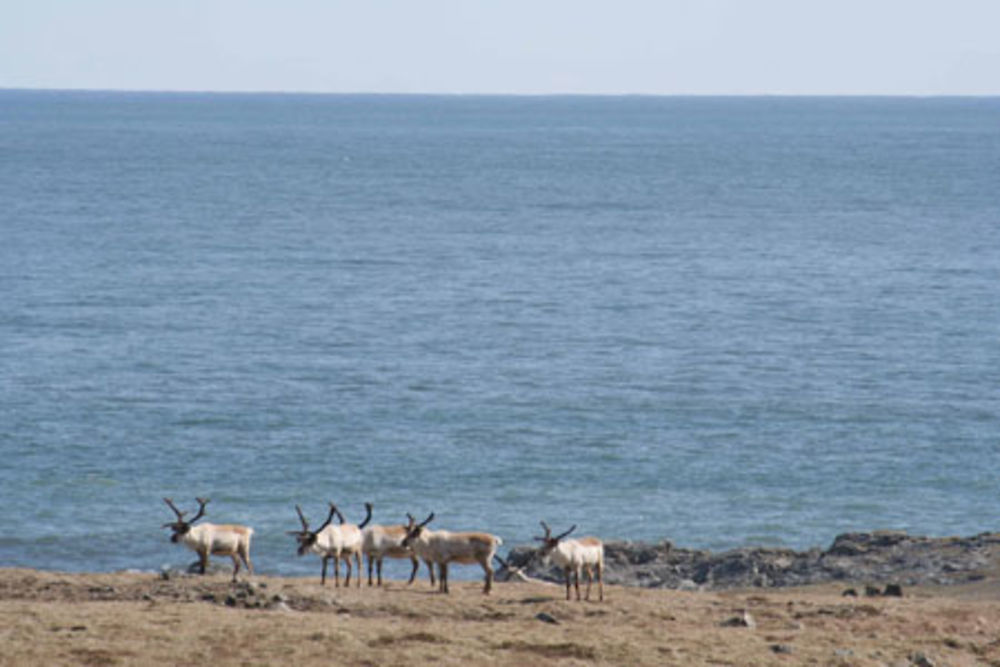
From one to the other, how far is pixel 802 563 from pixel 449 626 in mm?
11464

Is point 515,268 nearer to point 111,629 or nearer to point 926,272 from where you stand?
point 926,272

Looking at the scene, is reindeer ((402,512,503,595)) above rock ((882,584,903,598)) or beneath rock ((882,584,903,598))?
above

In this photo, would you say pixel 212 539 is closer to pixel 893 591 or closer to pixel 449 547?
pixel 449 547

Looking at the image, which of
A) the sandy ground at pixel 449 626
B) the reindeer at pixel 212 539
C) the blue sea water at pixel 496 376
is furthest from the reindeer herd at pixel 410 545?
the blue sea water at pixel 496 376

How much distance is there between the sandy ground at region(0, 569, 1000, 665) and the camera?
68.9 feet

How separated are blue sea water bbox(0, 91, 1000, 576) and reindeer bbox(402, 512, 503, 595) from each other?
31.2 ft

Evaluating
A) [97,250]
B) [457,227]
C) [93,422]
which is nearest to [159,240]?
[97,250]

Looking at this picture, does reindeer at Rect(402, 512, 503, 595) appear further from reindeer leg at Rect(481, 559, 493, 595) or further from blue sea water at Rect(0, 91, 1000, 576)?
blue sea water at Rect(0, 91, 1000, 576)

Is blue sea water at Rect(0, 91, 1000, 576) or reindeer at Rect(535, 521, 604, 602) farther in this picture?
blue sea water at Rect(0, 91, 1000, 576)

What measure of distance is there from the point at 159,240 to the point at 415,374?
1793 inches

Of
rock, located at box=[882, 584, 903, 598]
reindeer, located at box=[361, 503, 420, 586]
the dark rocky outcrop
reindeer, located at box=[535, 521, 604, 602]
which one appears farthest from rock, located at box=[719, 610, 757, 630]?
the dark rocky outcrop

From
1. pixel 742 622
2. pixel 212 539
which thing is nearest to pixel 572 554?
pixel 742 622

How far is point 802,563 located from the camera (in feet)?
105

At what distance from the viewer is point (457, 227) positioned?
366 ft
